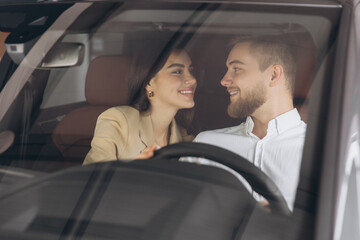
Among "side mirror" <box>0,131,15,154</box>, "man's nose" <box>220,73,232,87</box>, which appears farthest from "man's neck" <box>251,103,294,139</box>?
"side mirror" <box>0,131,15,154</box>

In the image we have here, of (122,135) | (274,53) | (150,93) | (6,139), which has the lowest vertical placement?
(6,139)

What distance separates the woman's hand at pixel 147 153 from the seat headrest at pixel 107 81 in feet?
0.64

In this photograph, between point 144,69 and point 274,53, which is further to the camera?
point 144,69

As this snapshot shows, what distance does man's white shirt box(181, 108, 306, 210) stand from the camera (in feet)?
4.32

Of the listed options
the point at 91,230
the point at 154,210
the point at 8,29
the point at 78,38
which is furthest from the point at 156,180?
the point at 8,29

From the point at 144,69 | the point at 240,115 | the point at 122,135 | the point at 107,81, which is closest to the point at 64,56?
the point at 107,81

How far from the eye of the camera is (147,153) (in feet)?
4.68

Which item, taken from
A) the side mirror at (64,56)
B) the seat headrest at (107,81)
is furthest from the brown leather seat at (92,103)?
the side mirror at (64,56)

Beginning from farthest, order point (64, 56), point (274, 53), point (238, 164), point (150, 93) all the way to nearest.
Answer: point (64, 56) → point (150, 93) → point (274, 53) → point (238, 164)

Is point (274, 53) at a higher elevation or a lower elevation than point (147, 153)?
higher

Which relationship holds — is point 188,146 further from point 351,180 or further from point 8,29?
point 8,29

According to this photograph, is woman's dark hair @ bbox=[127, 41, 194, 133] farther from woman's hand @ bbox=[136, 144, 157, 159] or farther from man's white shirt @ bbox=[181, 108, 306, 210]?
man's white shirt @ bbox=[181, 108, 306, 210]

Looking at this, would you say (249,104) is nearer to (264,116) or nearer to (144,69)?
(264,116)

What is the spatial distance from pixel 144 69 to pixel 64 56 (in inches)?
15.0
